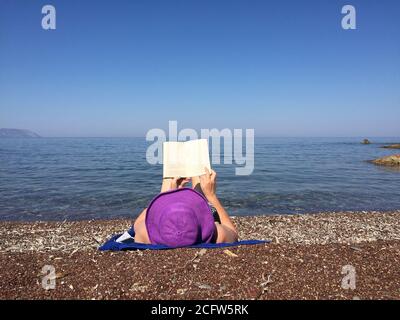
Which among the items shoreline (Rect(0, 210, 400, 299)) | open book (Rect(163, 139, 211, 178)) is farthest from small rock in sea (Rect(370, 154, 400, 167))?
open book (Rect(163, 139, 211, 178))

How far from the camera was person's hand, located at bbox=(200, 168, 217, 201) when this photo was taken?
541 cm

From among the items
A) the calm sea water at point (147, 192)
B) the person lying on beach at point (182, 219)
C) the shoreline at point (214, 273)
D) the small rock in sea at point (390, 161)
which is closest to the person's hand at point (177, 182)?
the person lying on beach at point (182, 219)

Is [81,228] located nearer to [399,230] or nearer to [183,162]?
[183,162]

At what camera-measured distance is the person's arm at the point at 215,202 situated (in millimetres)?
5438

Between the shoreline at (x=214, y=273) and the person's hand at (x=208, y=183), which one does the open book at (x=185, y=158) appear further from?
the shoreline at (x=214, y=273)

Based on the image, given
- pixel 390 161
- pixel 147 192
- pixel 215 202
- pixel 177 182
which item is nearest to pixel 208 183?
pixel 215 202

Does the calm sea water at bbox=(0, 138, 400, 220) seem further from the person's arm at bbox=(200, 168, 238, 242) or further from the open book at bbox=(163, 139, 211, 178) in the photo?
the open book at bbox=(163, 139, 211, 178)

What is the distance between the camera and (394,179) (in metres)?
23.3

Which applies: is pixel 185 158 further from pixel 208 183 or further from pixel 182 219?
pixel 182 219

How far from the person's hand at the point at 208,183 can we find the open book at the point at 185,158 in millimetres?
276

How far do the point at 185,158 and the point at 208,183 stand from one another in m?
0.68

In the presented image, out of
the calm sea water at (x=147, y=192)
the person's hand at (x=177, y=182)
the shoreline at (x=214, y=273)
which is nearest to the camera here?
the shoreline at (x=214, y=273)
